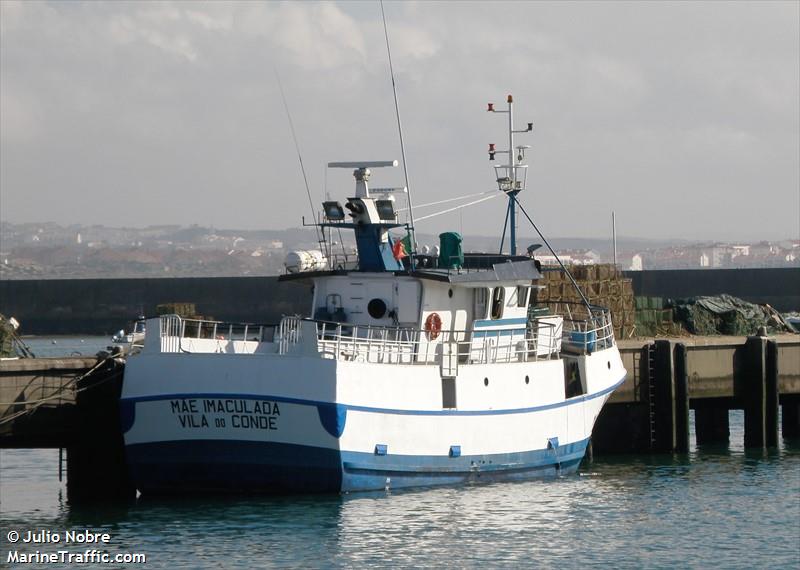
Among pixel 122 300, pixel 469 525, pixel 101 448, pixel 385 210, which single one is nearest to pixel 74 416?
pixel 101 448

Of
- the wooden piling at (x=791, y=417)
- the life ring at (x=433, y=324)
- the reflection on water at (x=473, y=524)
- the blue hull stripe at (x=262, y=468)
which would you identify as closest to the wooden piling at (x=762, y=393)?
the wooden piling at (x=791, y=417)

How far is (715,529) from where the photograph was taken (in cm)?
2703

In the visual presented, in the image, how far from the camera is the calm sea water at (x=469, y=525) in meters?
24.2

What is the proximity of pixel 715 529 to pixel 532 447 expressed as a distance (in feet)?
17.2

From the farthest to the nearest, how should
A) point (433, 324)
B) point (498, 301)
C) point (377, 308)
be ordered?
point (498, 301) → point (433, 324) → point (377, 308)

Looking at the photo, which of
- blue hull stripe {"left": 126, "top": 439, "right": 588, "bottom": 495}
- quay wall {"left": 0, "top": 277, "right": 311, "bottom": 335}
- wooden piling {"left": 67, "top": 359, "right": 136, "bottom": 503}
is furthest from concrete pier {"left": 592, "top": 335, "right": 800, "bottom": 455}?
quay wall {"left": 0, "top": 277, "right": 311, "bottom": 335}

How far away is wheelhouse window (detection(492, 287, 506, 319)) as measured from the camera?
3172 centimetres

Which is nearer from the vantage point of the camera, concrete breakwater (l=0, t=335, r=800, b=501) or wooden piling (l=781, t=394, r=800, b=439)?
concrete breakwater (l=0, t=335, r=800, b=501)

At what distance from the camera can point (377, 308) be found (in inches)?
1200

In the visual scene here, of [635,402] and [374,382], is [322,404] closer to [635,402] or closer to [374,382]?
[374,382]

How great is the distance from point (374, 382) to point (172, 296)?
77.0 metres

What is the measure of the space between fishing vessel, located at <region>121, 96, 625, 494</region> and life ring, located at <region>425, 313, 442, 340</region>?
4cm

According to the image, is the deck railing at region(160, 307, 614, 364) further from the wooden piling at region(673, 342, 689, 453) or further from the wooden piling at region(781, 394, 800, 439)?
the wooden piling at region(781, 394, 800, 439)

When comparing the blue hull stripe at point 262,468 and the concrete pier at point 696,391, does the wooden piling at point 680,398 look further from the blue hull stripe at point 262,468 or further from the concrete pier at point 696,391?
the blue hull stripe at point 262,468
